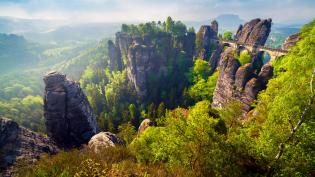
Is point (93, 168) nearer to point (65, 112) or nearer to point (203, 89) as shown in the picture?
point (65, 112)

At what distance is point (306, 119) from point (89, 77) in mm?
182527

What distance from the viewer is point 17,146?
127ft

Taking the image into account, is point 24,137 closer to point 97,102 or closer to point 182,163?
point 182,163

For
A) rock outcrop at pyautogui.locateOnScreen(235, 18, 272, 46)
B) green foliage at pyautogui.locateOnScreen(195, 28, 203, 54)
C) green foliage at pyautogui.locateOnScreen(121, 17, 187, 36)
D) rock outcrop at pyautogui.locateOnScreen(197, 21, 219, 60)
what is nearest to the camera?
rock outcrop at pyautogui.locateOnScreen(235, 18, 272, 46)

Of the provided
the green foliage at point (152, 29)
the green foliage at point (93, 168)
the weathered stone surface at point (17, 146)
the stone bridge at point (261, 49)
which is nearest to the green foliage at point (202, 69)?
the stone bridge at point (261, 49)

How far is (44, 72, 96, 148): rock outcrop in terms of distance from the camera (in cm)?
5628

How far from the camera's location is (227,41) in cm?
13062

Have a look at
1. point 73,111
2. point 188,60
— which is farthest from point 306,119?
point 188,60

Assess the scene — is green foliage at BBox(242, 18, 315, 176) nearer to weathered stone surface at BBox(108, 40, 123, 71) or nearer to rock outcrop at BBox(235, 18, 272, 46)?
rock outcrop at BBox(235, 18, 272, 46)

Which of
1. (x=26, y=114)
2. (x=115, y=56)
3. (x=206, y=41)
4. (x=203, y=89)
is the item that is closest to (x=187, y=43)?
(x=206, y=41)

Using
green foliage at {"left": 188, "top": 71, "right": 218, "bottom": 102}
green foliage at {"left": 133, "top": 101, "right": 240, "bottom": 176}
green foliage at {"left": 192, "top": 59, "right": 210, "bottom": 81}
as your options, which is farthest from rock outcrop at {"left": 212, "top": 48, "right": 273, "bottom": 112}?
green foliage at {"left": 133, "top": 101, "right": 240, "bottom": 176}

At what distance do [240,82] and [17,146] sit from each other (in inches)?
2370

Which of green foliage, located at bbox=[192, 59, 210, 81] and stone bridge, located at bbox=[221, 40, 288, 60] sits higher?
stone bridge, located at bbox=[221, 40, 288, 60]

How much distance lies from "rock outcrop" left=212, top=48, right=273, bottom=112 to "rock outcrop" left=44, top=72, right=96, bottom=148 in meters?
37.0
